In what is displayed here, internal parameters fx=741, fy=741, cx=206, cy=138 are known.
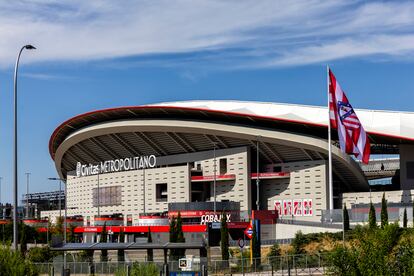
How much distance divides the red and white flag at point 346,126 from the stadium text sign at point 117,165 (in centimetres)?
4391

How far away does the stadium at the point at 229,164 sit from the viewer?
89.6 meters

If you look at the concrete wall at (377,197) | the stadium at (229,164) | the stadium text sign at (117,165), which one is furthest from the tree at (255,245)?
the stadium text sign at (117,165)

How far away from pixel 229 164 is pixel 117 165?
25.7 metres

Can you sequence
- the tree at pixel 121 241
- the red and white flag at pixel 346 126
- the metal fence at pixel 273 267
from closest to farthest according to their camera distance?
the tree at pixel 121 241
the metal fence at pixel 273 267
the red and white flag at pixel 346 126

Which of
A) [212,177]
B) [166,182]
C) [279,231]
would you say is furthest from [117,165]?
[279,231]

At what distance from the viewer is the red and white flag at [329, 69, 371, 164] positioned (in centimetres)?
7069

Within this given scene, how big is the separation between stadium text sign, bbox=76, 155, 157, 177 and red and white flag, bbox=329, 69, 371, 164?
1729 inches

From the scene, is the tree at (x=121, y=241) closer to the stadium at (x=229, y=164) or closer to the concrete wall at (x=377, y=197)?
the stadium at (x=229, y=164)

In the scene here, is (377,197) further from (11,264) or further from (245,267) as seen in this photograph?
(11,264)

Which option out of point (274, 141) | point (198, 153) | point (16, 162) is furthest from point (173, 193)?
point (16, 162)

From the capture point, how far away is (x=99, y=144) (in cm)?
12069

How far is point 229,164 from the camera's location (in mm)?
101062

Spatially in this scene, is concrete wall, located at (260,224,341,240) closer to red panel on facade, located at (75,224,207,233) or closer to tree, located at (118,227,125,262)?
red panel on facade, located at (75,224,207,233)

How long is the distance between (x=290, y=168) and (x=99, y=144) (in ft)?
124
